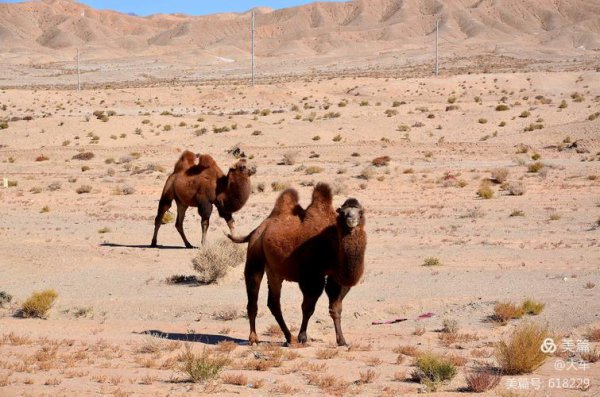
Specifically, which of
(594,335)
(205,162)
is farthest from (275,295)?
(205,162)

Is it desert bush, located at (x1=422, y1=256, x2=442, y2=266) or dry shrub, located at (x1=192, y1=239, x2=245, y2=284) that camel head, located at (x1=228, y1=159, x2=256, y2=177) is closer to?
dry shrub, located at (x1=192, y1=239, x2=245, y2=284)

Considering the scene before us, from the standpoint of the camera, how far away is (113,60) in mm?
163875

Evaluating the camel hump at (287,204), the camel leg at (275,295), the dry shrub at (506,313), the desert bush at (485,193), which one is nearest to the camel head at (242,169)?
the dry shrub at (506,313)

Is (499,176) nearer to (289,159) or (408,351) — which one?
(289,159)

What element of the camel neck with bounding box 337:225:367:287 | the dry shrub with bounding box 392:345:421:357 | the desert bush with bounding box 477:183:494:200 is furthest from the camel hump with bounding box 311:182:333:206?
the desert bush with bounding box 477:183:494:200

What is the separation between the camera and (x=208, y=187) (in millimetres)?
17594

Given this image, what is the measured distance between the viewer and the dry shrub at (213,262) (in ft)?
50.9

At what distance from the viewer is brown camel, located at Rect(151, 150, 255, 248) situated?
17.2 meters

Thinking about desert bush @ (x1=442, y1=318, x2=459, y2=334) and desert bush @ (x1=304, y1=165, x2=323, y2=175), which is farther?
desert bush @ (x1=304, y1=165, x2=323, y2=175)

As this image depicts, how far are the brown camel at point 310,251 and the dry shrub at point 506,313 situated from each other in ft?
9.07

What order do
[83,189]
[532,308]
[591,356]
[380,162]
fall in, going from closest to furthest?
[591,356]
[532,308]
[83,189]
[380,162]

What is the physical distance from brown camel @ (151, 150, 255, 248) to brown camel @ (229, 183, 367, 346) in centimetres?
653

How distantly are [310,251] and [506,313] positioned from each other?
3592mm

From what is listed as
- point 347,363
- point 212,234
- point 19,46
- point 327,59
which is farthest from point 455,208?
point 19,46
